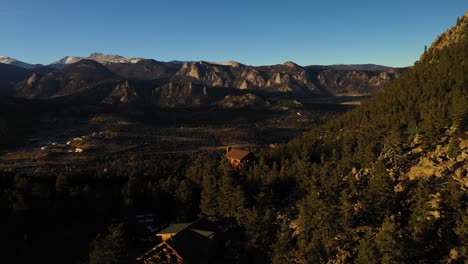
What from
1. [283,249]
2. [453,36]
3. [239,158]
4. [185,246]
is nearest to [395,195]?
[283,249]

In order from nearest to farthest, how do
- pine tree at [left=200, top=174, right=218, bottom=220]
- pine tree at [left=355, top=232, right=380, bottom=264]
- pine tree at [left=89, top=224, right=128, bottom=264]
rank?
pine tree at [left=355, top=232, right=380, bottom=264], pine tree at [left=89, top=224, right=128, bottom=264], pine tree at [left=200, top=174, right=218, bottom=220]

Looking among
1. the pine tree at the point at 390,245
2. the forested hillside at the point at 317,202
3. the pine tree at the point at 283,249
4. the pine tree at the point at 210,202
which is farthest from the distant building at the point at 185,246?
the pine tree at the point at 390,245

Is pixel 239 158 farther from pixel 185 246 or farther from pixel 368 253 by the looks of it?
pixel 368 253

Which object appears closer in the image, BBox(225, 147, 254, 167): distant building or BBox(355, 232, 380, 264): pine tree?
BBox(355, 232, 380, 264): pine tree

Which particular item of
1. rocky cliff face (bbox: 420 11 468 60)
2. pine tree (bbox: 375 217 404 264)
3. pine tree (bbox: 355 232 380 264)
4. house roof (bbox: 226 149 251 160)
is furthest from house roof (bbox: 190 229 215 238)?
rocky cliff face (bbox: 420 11 468 60)

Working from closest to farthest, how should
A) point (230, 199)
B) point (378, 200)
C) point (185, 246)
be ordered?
point (378, 200)
point (185, 246)
point (230, 199)

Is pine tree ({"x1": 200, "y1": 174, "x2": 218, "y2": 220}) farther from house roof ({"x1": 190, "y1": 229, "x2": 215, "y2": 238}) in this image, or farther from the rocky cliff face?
the rocky cliff face

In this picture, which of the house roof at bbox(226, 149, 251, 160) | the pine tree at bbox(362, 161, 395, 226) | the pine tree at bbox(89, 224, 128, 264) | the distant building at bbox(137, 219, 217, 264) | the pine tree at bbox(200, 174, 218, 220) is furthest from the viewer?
the house roof at bbox(226, 149, 251, 160)

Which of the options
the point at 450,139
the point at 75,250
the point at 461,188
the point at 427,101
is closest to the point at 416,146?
the point at 450,139

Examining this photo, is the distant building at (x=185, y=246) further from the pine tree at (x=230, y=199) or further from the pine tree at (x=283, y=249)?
the pine tree at (x=283, y=249)
